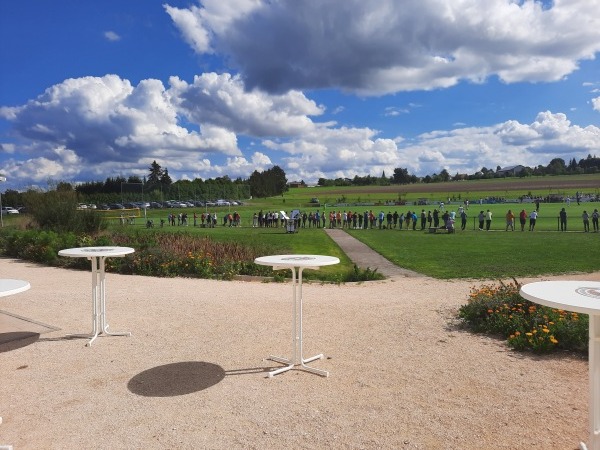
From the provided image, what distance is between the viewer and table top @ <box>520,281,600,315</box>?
320 cm

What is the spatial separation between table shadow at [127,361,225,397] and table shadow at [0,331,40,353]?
7.23ft

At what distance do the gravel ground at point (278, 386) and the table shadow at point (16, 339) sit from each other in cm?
15

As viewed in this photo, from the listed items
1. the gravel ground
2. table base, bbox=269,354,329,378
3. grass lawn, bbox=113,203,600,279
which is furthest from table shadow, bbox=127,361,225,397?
grass lawn, bbox=113,203,600,279

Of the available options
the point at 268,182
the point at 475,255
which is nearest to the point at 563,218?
the point at 475,255

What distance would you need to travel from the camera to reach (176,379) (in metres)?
5.10

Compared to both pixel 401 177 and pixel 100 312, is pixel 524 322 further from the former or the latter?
pixel 401 177

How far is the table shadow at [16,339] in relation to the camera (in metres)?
6.27

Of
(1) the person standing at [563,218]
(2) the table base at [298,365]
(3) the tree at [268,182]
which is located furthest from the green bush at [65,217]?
(3) the tree at [268,182]

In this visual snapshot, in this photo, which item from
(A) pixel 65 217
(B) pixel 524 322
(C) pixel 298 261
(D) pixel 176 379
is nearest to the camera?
(D) pixel 176 379

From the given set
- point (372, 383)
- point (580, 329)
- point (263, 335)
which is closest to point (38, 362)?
point (263, 335)

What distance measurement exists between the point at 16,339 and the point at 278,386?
4.01 m

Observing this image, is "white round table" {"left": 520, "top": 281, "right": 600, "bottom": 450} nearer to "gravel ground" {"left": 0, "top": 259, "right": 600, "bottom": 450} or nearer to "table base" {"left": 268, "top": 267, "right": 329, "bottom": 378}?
"gravel ground" {"left": 0, "top": 259, "right": 600, "bottom": 450}

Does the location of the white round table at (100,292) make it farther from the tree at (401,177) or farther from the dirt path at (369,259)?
the tree at (401,177)

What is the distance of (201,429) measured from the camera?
156 inches
